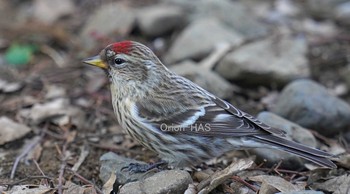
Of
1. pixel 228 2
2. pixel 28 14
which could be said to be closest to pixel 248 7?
pixel 228 2

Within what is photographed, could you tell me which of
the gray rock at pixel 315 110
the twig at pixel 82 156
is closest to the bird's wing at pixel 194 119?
the twig at pixel 82 156

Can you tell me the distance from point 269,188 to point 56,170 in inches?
67.8

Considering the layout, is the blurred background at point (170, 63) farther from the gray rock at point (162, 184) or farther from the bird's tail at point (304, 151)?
the gray rock at point (162, 184)

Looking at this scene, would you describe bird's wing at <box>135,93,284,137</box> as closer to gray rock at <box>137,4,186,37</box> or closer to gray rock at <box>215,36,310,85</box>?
gray rock at <box>215,36,310,85</box>

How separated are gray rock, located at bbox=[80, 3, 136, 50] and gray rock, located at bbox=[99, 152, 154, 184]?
2.50m

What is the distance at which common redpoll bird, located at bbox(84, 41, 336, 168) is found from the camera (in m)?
4.52

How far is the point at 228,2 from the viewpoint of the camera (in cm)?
794

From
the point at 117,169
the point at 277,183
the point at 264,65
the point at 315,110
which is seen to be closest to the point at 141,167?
the point at 117,169

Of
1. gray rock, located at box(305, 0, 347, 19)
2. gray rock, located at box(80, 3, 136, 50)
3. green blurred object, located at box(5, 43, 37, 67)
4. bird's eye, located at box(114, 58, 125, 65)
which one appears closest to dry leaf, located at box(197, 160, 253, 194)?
bird's eye, located at box(114, 58, 125, 65)

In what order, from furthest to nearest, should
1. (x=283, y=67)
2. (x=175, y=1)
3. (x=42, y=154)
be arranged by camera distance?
1. (x=175, y=1)
2. (x=283, y=67)
3. (x=42, y=154)

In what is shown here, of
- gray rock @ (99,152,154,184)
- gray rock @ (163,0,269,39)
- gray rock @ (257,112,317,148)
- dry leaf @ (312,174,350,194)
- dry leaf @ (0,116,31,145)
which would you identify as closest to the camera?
dry leaf @ (312,174,350,194)

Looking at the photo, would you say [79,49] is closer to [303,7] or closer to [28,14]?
[28,14]

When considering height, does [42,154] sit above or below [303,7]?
below

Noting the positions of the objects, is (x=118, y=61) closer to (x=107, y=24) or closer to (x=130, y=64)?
(x=130, y=64)
